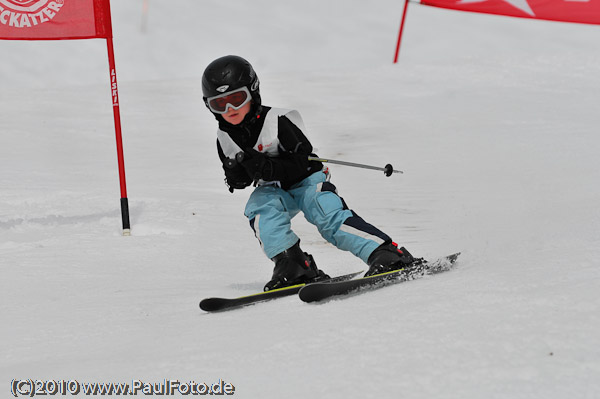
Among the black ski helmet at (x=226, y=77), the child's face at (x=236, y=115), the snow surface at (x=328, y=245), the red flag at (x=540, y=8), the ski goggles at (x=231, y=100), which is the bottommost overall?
the snow surface at (x=328, y=245)

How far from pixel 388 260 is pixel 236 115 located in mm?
1105

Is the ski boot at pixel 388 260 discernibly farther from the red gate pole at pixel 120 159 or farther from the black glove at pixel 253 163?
the red gate pole at pixel 120 159

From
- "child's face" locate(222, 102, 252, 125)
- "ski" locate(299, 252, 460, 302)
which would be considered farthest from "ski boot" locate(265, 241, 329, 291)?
"child's face" locate(222, 102, 252, 125)

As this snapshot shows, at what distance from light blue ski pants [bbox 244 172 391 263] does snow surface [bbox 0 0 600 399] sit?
41 centimetres

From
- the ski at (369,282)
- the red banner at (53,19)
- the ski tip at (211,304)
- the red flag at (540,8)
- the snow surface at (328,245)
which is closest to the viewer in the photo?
the snow surface at (328,245)

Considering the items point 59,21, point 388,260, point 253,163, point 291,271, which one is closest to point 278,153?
point 253,163

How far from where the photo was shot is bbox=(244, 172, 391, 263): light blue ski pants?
3752mm

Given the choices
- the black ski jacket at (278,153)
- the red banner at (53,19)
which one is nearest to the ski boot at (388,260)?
the black ski jacket at (278,153)

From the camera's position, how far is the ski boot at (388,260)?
3.57 metres

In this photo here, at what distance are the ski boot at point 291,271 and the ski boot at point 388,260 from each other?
0.33 meters

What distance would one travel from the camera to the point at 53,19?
18.7 ft

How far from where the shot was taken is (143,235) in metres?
5.57

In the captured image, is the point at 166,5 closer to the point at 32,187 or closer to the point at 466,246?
the point at 32,187

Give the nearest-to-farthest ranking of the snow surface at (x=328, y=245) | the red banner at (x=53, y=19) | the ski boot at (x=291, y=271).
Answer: the snow surface at (x=328, y=245)
the ski boot at (x=291, y=271)
the red banner at (x=53, y=19)
